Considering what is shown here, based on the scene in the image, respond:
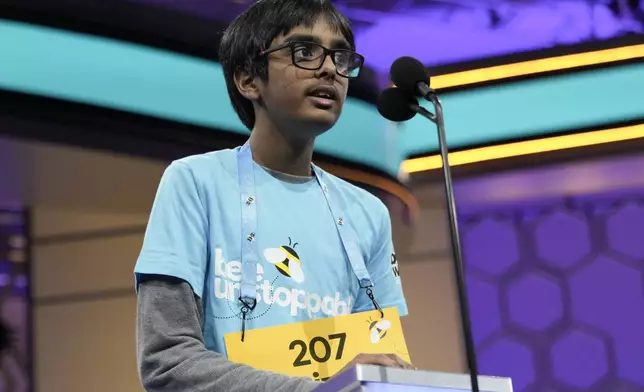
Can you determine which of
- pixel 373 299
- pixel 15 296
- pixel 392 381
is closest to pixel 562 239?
pixel 15 296

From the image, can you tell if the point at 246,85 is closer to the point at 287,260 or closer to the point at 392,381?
the point at 287,260

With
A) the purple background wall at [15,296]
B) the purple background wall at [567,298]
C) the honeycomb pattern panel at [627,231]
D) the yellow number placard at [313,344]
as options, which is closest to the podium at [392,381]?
the yellow number placard at [313,344]

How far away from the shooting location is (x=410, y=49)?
14.2ft

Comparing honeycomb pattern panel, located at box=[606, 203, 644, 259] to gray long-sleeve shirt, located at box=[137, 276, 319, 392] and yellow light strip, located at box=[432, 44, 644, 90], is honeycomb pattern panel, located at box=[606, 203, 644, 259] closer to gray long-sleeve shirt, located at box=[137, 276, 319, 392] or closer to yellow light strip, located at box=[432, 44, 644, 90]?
yellow light strip, located at box=[432, 44, 644, 90]

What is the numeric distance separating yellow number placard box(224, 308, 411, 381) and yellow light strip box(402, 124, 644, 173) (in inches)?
95.1

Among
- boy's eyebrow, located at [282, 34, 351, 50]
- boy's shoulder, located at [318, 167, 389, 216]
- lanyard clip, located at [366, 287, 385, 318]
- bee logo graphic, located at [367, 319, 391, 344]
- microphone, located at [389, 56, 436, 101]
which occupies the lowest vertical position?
bee logo graphic, located at [367, 319, 391, 344]

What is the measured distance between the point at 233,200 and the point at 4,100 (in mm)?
1351

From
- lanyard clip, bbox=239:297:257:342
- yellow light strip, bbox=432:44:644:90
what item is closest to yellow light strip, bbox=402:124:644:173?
yellow light strip, bbox=432:44:644:90

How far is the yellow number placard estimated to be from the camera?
1400 millimetres

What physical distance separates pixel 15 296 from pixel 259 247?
10.3 feet

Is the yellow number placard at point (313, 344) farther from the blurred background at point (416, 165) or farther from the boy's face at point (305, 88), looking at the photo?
the blurred background at point (416, 165)

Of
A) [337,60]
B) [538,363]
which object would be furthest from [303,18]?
[538,363]

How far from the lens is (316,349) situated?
144 cm

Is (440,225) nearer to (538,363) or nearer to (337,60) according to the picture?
(538,363)
